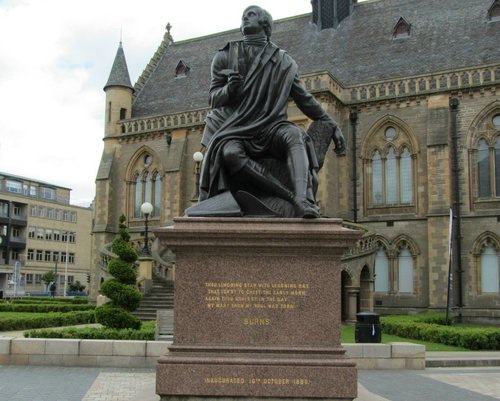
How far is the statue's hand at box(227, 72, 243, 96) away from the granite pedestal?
1695 millimetres

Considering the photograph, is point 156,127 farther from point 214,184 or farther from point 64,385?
point 214,184

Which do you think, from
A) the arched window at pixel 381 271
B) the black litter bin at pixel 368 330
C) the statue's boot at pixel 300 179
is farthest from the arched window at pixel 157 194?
the statue's boot at pixel 300 179

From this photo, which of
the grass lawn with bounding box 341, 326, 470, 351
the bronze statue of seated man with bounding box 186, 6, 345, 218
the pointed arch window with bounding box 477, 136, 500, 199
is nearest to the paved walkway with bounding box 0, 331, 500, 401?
the bronze statue of seated man with bounding box 186, 6, 345, 218

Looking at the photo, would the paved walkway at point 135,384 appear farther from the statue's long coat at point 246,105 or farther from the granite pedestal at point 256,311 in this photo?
the statue's long coat at point 246,105

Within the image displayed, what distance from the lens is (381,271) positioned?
33625 millimetres

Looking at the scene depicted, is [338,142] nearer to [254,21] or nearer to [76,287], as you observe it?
[254,21]

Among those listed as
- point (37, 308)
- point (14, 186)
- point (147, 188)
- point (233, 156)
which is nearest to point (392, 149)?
point (147, 188)

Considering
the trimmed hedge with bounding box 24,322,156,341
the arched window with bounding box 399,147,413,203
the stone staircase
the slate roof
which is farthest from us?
the slate roof

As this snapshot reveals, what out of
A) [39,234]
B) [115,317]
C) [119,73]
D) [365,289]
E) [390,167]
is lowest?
[115,317]

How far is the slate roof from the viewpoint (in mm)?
34606

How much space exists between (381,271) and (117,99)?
2122cm

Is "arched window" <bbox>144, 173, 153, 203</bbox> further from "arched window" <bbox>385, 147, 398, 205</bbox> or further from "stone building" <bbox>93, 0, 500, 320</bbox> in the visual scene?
"arched window" <bbox>385, 147, 398, 205</bbox>

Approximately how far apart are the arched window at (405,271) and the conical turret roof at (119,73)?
71.8ft

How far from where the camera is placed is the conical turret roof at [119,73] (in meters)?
42.8
